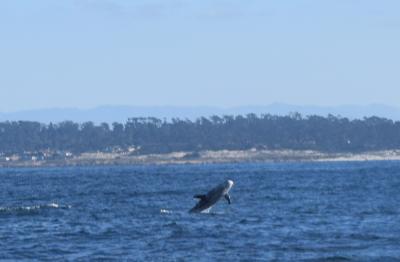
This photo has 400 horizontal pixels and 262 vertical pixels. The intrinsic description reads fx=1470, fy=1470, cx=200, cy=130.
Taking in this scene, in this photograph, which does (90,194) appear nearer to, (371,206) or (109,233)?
(371,206)

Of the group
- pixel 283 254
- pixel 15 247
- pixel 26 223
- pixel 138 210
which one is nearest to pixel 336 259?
pixel 283 254

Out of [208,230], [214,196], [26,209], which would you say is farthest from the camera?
[26,209]

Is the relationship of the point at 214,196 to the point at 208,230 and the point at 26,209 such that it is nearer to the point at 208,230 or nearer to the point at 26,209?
the point at 208,230

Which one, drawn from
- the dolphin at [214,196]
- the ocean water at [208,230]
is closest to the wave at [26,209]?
the ocean water at [208,230]

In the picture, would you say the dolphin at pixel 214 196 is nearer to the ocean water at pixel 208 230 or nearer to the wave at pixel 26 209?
the ocean water at pixel 208 230

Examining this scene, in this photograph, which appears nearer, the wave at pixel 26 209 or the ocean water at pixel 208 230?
the ocean water at pixel 208 230

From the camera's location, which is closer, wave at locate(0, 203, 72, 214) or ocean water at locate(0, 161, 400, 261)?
ocean water at locate(0, 161, 400, 261)

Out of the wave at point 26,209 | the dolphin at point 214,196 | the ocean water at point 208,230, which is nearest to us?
the ocean water at point 208,230

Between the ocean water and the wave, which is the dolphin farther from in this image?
the wave

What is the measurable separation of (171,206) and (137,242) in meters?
18.9

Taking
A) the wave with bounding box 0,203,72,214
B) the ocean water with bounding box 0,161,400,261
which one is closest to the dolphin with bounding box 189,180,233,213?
the ocean water with bounding box 0,161,400,261

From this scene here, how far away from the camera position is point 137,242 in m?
44.7

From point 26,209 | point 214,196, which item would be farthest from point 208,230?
point 26,209

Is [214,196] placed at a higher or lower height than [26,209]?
higher
